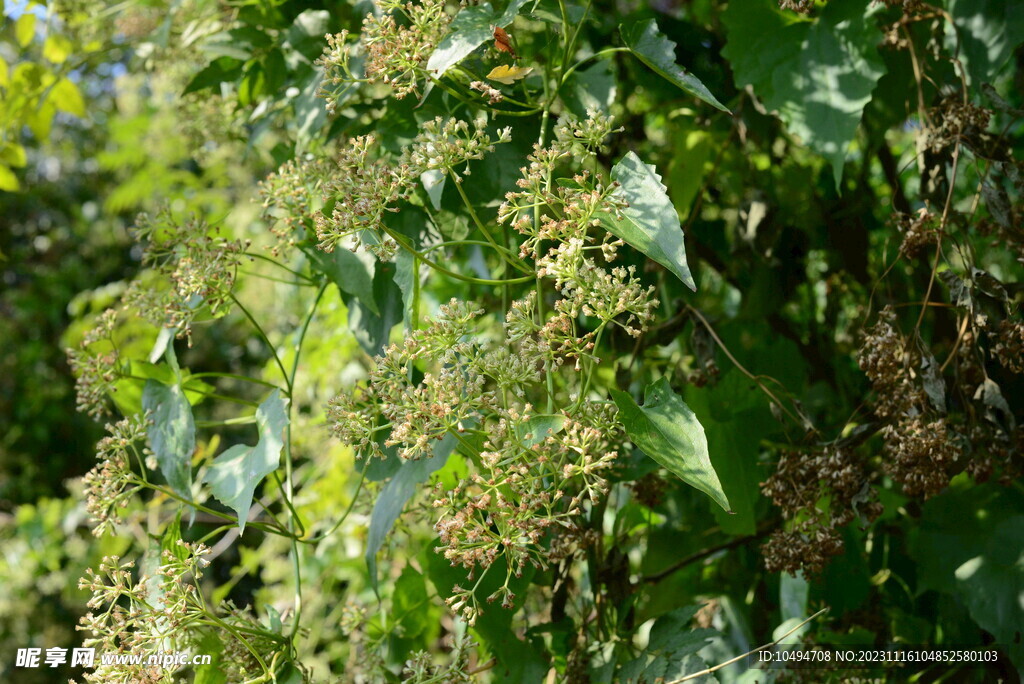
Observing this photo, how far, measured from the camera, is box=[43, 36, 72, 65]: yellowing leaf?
4.40 ft

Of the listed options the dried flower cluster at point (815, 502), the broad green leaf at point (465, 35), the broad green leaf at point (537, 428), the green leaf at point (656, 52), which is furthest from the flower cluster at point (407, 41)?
the dried flower cluster at point (815, 502)

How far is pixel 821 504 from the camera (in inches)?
39.4

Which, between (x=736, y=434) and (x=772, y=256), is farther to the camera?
(x=772, y=256)

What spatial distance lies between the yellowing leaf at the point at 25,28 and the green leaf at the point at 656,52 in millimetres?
964

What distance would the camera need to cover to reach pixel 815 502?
0.86 meters

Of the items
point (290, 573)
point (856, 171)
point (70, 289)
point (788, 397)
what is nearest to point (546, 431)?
point (788, 397)

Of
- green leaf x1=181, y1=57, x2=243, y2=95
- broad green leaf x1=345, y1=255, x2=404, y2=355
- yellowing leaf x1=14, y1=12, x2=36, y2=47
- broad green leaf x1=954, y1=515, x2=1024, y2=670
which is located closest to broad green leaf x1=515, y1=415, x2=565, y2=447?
broad green leaf x1=345, y1=255, x2=404, y2=355

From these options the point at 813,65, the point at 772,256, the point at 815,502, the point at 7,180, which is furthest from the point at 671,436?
the point at 7,180

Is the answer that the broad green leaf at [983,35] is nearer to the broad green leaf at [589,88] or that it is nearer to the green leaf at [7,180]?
the broad green leaf at [589,88]

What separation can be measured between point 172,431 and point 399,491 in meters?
0.27

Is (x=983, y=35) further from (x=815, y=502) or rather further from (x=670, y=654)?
(x=670, y=654)

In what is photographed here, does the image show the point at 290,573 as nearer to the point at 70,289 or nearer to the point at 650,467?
the point at 650,467

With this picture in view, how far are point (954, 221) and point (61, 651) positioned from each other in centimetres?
109

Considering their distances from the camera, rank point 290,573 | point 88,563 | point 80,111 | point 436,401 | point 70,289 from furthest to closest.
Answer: point 70,289, point 88,563, point 290,573, point 80,111, point 436,401
